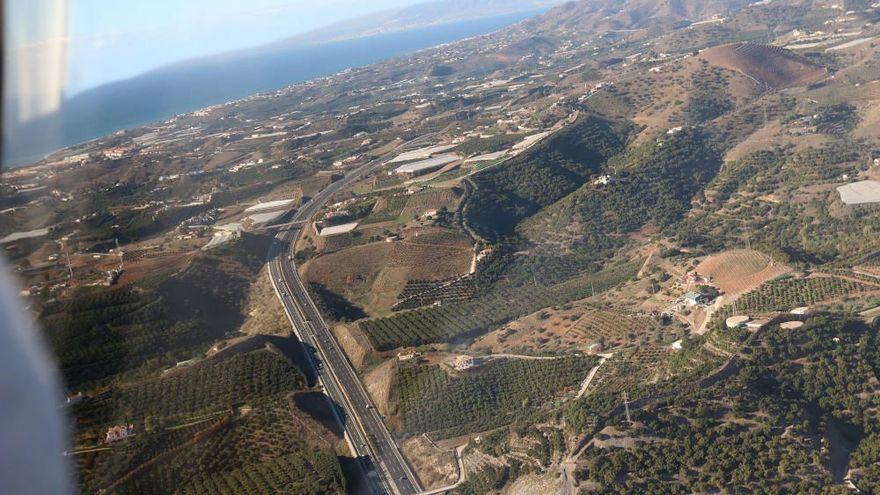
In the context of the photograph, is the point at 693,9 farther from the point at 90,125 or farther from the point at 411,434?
the point at 411,434

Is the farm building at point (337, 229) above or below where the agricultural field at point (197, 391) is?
below

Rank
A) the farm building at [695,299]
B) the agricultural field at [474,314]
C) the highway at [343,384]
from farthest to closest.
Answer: the agricultural field at [474,314] < the farm building at [695,299] < the highway at [343,384]

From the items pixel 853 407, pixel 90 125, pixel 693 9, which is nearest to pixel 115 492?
pixel 853 407

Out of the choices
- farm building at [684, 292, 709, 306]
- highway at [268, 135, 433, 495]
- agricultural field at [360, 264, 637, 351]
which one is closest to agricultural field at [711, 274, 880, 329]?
farm building at [684, 292, 709, 306]

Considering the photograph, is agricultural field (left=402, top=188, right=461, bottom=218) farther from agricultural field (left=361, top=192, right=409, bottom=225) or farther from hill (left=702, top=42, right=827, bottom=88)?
hill (left=702, top=42, right=827, bottom=88)

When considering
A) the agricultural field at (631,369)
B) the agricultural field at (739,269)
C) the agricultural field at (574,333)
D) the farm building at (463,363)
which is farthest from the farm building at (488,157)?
the agricultural field at (631,369)

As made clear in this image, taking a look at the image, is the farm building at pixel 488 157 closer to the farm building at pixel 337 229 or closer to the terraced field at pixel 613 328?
the farm building at pixel 337 229
